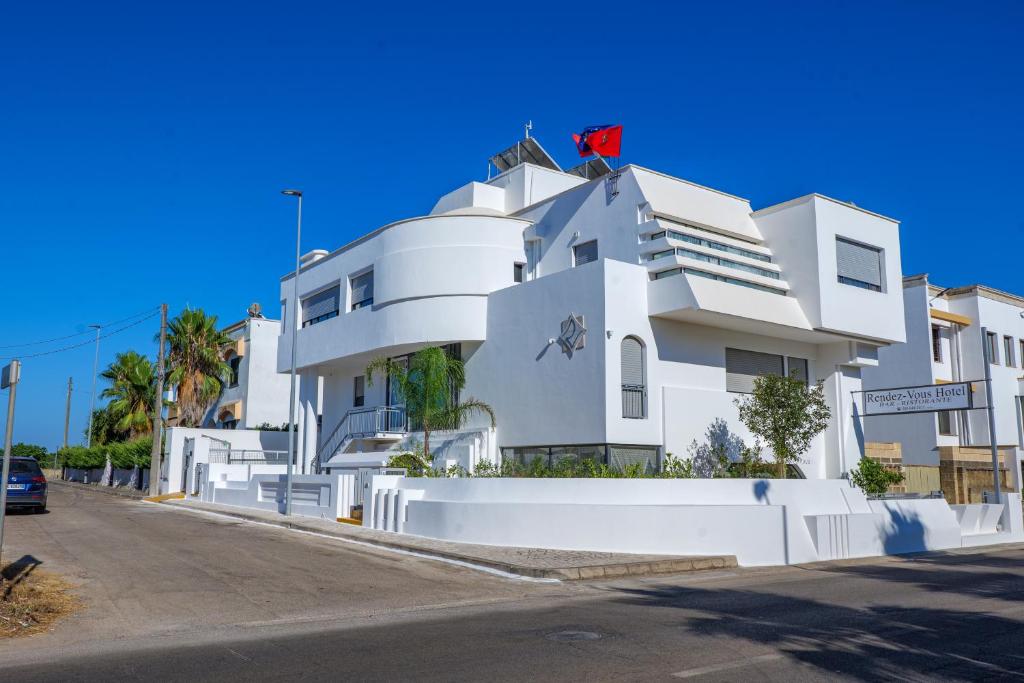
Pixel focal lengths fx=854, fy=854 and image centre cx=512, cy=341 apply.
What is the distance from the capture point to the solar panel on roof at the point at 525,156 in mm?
32312

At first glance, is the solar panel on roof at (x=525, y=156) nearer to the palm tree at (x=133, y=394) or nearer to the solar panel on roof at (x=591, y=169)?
the solar panel on roof at (x=591, y=169)

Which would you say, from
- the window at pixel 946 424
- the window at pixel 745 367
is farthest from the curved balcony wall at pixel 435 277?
the window at pixel 946 424

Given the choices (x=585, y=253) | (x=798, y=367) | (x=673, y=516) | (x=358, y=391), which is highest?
(x=585, y=253)

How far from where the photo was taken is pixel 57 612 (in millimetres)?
9906

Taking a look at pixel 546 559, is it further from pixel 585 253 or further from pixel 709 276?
pixel 585 253

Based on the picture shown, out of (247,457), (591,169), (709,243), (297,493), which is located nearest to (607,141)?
(591,169)

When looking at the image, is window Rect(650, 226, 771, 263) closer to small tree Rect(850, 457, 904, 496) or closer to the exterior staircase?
small tree Rect(850, 457, 904, 496)

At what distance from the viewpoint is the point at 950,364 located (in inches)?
1423

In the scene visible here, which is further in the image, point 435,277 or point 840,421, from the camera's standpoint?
point 840,421

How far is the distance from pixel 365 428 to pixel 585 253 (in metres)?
9.35

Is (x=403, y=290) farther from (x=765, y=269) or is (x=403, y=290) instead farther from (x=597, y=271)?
(x=765, y=269)

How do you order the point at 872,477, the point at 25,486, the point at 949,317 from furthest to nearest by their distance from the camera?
the point at 949,317, the point at 872,477, the point at 25,486

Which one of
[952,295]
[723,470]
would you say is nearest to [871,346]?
[723,470]

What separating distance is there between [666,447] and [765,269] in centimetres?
609
